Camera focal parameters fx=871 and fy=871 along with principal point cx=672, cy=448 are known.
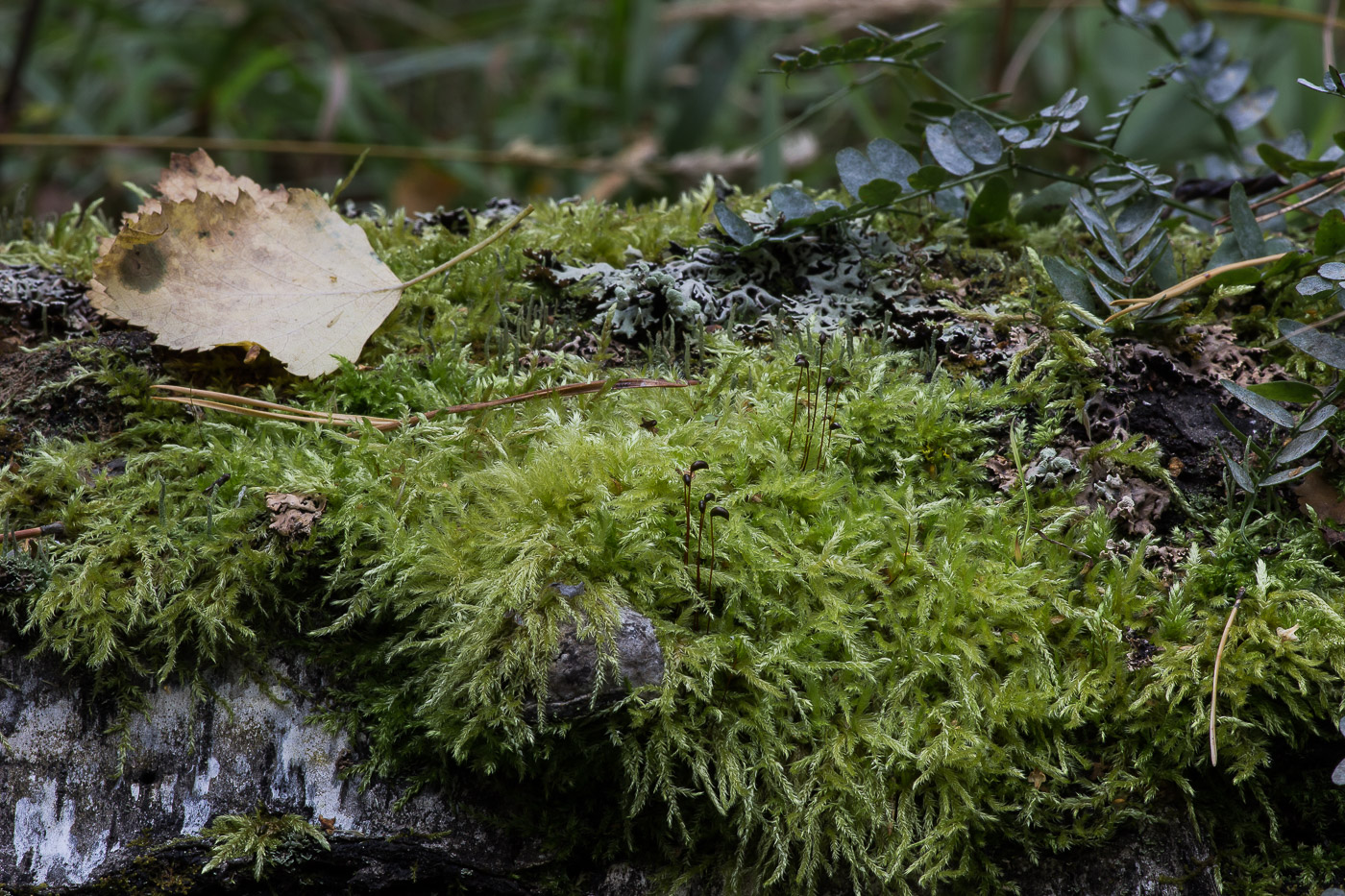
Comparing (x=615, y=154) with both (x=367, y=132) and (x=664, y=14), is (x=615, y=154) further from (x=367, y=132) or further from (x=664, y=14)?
(x=367, y=132)

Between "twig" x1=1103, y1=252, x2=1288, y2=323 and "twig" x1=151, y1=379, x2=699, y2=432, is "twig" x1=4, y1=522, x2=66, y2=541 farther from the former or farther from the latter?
"twig" x1=1103, y1=252, x2=1288, y2=323

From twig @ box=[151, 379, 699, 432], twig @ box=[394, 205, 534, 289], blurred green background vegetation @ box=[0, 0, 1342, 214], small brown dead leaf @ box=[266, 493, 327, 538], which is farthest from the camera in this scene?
blurred green background vegetation @ box=[0, 0, 1342, 214]

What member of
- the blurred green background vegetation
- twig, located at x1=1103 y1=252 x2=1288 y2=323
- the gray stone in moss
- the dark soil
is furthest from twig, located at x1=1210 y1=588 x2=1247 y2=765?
the blurred green background vegetation

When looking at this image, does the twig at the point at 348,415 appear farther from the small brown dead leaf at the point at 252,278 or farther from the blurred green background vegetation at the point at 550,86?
the blurred green background vegetation at the point at 550,86

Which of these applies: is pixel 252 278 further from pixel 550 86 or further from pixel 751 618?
pixel 550 86

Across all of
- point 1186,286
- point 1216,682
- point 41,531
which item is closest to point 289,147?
point 41,531

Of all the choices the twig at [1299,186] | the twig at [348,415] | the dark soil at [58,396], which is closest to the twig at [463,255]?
the twig at [348,415]

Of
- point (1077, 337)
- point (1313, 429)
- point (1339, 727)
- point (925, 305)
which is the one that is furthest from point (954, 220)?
point (1339, 727)
